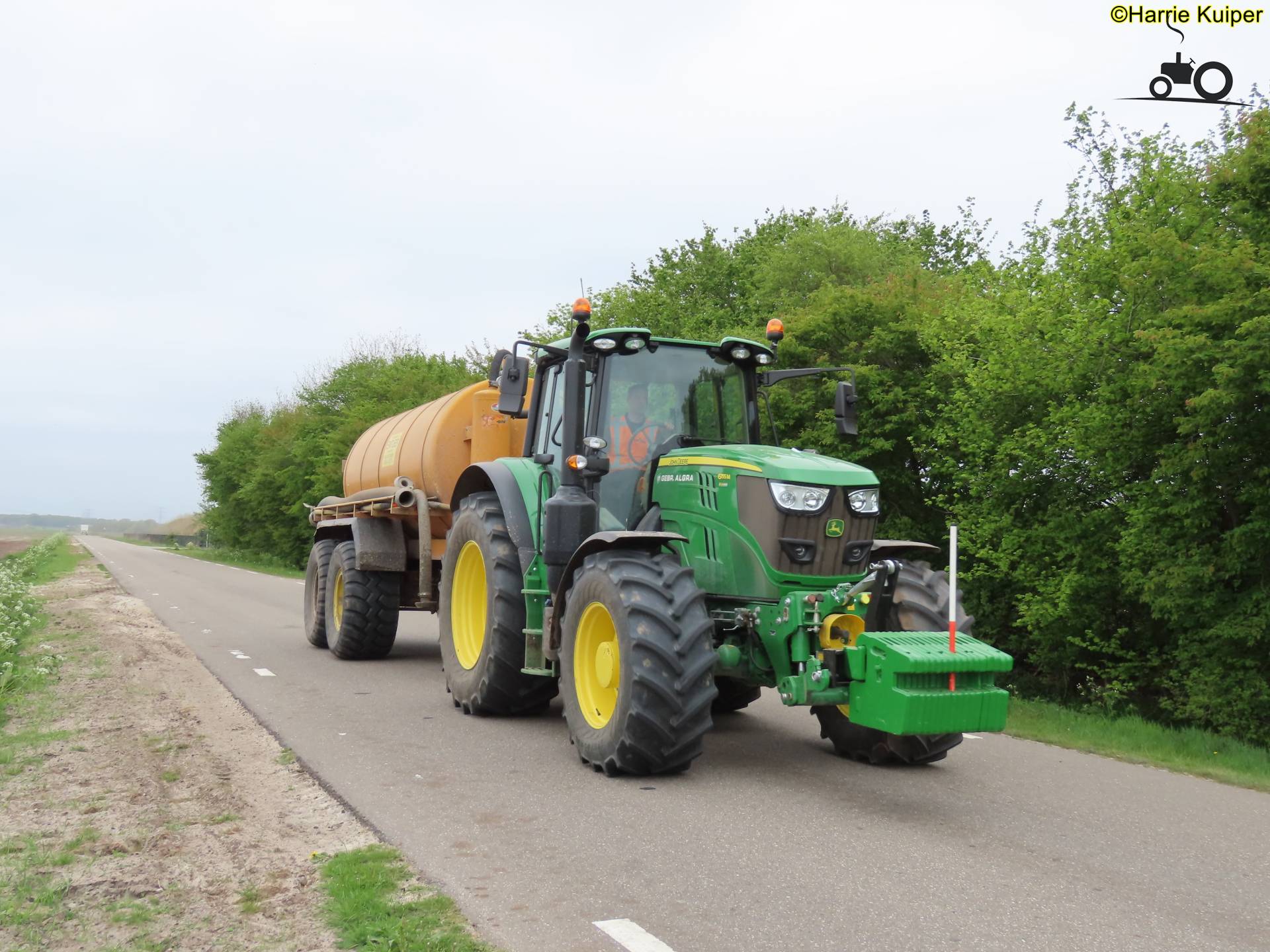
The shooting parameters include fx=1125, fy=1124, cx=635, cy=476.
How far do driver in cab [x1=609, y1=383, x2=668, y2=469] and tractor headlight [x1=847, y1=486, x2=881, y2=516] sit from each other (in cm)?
147

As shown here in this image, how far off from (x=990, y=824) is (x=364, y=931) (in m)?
3.30

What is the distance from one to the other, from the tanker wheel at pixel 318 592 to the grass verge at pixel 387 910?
8.47 meters

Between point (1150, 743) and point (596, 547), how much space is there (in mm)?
4839

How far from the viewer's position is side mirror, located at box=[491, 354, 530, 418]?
26.1 ft

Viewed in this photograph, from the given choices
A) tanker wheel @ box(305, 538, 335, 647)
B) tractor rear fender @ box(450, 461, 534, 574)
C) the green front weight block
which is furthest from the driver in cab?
tanker wheel @ box(305, 538, 335, 647)

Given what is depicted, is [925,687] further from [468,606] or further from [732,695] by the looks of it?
[468,606]

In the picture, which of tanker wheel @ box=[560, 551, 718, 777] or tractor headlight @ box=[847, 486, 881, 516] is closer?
tanker wheel @ box=[560, 551, 718, 777]

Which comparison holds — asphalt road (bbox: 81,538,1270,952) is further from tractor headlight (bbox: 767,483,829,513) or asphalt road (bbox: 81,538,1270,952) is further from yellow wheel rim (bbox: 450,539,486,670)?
tractor headlight (bbox: 767,483,829,513)

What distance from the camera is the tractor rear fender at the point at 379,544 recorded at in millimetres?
11570

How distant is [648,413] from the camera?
7.88 meters

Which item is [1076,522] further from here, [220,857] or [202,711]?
[220,857]

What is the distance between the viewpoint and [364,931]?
4.08 m

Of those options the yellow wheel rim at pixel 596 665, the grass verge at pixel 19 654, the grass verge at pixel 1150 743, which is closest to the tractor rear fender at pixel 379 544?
the grass verge at pixel 19 654

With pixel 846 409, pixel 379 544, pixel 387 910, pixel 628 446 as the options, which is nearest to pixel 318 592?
pixel 379 544
